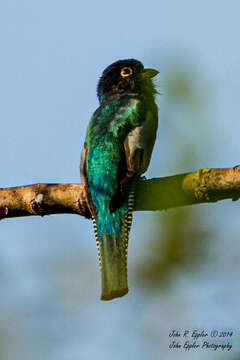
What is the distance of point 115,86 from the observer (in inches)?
254

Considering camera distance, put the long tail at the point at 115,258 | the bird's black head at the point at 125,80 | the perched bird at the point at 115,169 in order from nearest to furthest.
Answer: the long tail at the point at 115,258
the perched bird at the point at 115,169
the bird's black head at the point at 125,80

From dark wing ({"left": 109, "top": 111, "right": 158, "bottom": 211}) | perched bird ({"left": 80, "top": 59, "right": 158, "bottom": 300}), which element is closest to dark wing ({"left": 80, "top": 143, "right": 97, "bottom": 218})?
perched bird ({"left": 80, "top": 59, "right": 158, "bottom": 300})

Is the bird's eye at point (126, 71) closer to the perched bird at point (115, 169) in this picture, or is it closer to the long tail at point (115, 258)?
the perched bird at point (115, 169)

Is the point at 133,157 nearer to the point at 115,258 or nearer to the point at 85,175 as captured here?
the point at 85,175

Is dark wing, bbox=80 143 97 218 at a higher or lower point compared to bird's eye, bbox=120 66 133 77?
lower

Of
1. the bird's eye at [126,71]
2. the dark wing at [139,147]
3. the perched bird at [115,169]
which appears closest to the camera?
the perched bird at [115,169]

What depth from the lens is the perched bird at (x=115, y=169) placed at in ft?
15.3

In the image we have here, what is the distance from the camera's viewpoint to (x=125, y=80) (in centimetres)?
646

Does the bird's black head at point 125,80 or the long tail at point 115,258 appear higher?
the bird's black head at point 125,80

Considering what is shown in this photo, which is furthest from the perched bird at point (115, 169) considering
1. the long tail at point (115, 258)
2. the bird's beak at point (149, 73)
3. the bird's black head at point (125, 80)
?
the bird's beak at point (149, 73)

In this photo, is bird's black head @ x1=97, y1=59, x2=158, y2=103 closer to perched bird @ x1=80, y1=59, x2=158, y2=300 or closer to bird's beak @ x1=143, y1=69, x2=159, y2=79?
bird's beak @ x1=143, y1=69, x2=159, y2=79

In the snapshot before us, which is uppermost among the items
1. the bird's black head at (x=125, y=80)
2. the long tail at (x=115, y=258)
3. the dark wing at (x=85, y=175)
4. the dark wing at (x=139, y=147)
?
the bird's black head at (x=125, y=80)

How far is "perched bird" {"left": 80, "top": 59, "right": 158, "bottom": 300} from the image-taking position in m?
4.66

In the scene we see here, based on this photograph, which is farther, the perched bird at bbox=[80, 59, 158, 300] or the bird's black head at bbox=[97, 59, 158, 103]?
the bird's black head at bbox=[97, 59, 158, 103]
